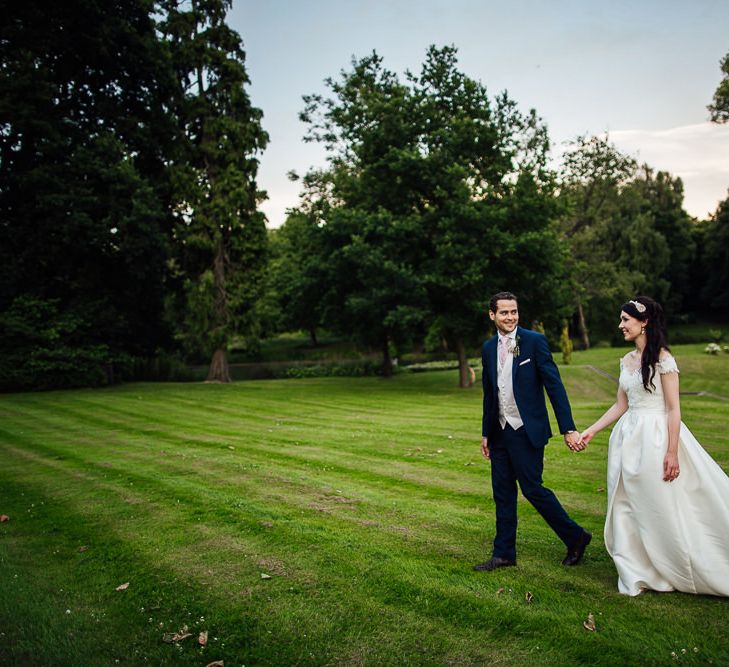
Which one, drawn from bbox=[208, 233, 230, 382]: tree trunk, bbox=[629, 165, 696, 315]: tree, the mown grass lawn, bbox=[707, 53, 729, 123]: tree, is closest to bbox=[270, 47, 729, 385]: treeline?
bbox=[208, 233, 230, 382]: tree trunk

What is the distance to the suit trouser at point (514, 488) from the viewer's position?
5.00 m

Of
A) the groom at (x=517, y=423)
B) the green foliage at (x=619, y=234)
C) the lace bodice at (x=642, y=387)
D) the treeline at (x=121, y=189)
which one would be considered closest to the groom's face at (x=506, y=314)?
the groom at (x=517, y=423)

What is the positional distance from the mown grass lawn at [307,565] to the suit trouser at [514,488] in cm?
31

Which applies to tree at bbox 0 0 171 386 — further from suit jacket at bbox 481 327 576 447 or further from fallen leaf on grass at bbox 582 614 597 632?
fallen leaf on grass at bbox 582 614 597 632

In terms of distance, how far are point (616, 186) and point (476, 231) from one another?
3005 centimetres

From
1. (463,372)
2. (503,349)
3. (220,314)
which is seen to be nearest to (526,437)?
(503,349)

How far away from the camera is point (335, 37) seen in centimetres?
2411

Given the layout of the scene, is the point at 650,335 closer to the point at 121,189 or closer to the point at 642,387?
the point at 642,387

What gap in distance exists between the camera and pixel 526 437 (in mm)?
5043

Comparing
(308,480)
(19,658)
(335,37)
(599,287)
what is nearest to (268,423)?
(308,480)

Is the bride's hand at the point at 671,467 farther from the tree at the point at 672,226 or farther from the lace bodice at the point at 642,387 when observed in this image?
the tree at the point at 672,226

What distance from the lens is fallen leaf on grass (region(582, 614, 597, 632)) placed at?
3.98 meters

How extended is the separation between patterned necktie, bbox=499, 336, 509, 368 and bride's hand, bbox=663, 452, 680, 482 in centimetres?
151

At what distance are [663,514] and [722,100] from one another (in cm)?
3696
